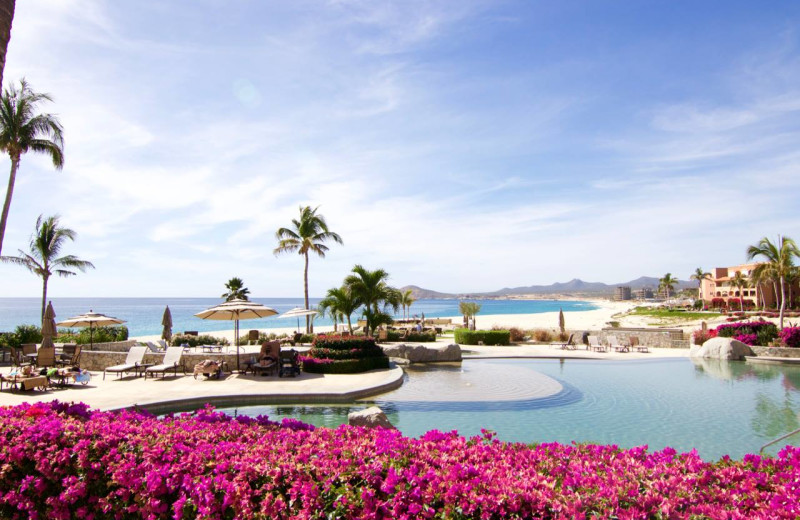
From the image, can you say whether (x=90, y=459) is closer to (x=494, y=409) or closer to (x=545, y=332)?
(x=494, y=409)

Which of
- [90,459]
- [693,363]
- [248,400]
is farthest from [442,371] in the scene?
[90,459]

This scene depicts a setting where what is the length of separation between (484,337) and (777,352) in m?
13.4

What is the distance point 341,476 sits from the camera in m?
3.78

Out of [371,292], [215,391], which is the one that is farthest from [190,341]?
[215,391]

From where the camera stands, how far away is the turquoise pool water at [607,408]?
9.01 m

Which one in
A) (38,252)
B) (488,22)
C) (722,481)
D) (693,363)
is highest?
(488,22)

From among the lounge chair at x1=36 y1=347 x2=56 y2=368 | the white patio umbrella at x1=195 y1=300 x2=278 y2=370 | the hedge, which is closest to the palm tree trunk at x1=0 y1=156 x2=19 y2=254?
the lounge chair at x1=36 y1=347 x2=56 y2=368

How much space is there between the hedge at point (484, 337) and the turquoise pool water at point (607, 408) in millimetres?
10012

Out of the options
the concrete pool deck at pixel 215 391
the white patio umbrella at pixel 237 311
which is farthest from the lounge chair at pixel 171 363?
the white patio umbrella at pixel 237 311

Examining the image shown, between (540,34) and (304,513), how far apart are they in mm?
13353

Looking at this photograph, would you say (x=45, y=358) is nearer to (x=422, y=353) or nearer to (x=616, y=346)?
(x=422, y=353)

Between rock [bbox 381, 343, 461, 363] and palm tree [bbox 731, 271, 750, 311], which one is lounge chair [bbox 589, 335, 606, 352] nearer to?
rock [bbox 381, 343, 461, 363]

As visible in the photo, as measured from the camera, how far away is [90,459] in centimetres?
481

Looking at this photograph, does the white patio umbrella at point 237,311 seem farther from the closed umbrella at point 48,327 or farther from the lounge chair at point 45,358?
the closed umbrella at point 48,327
